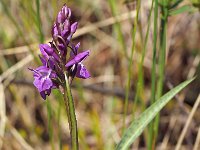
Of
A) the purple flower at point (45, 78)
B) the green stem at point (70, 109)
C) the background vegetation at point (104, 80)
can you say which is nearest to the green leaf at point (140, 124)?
the green stem at point (70, 109)

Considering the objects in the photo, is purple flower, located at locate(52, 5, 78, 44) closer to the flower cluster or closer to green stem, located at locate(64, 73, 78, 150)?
the flower cluster

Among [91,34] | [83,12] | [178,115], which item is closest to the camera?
[178,115]

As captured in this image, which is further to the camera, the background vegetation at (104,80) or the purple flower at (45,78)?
the background vegetation at (104,80)

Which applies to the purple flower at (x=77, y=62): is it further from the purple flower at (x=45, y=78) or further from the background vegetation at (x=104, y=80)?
the background vegetation at (x=104, y=80)

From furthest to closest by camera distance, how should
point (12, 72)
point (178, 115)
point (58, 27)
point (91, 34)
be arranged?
point (91, 34) → point (178, 115) → point (12, 72) → point (58, 27)

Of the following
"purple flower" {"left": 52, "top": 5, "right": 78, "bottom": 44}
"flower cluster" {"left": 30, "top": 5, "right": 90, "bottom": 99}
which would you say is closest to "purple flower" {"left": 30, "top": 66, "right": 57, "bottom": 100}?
"flower cluster" {"left": 30, "top": 5, "right": 90, "bottom": 99}

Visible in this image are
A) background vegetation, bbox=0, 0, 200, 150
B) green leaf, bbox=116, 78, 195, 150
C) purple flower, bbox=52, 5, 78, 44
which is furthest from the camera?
background vegetation, bbox=0, 0, 200, 150

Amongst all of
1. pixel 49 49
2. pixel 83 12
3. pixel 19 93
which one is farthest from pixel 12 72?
pixel 49 49

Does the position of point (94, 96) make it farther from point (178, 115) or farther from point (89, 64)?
point (178, 115)
